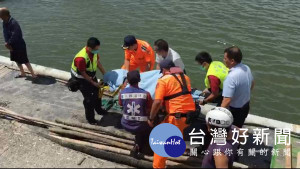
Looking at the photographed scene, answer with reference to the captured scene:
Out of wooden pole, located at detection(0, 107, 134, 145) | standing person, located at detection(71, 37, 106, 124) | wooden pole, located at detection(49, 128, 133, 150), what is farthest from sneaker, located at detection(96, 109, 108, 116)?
wooden pole, located at detection(49, 128, 133, 150)

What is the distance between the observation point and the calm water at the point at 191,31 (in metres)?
11.0

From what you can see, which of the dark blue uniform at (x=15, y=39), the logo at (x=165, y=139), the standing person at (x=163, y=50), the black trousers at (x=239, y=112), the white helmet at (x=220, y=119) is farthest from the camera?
the dark blue uniform at (x=15, y=39)

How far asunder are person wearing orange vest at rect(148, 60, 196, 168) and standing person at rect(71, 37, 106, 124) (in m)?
1.84

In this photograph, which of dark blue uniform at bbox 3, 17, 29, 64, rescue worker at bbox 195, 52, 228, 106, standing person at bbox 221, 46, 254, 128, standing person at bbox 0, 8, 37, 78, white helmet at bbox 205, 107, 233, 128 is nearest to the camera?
white helmet at bbox 205, 107, 233, 128

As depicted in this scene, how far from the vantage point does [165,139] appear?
5.76 metres

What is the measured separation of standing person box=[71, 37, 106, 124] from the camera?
676 cm

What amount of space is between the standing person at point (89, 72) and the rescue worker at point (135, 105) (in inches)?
51.8

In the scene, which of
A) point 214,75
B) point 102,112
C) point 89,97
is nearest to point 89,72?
point 89,97

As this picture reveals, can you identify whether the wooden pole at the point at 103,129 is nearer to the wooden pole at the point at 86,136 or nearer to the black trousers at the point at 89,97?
the wooden pole at the point at 86,136

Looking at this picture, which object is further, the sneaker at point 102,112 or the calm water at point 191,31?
the calm water at point 191,31

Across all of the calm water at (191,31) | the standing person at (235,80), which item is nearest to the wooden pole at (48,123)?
the standing person at (235,80)

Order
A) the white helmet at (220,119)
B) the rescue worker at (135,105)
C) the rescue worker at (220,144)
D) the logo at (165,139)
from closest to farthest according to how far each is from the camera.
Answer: the rescue worker at (220,144) → the white helmet at (220,119) → the logo at (165,139) → the rescue worker at (135,105)

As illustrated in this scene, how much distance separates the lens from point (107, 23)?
15477mm

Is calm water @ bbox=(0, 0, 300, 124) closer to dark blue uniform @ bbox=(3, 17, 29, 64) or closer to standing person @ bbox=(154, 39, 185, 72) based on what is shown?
dark blue uniform @ bbox=(3, 17, 29, 64)
